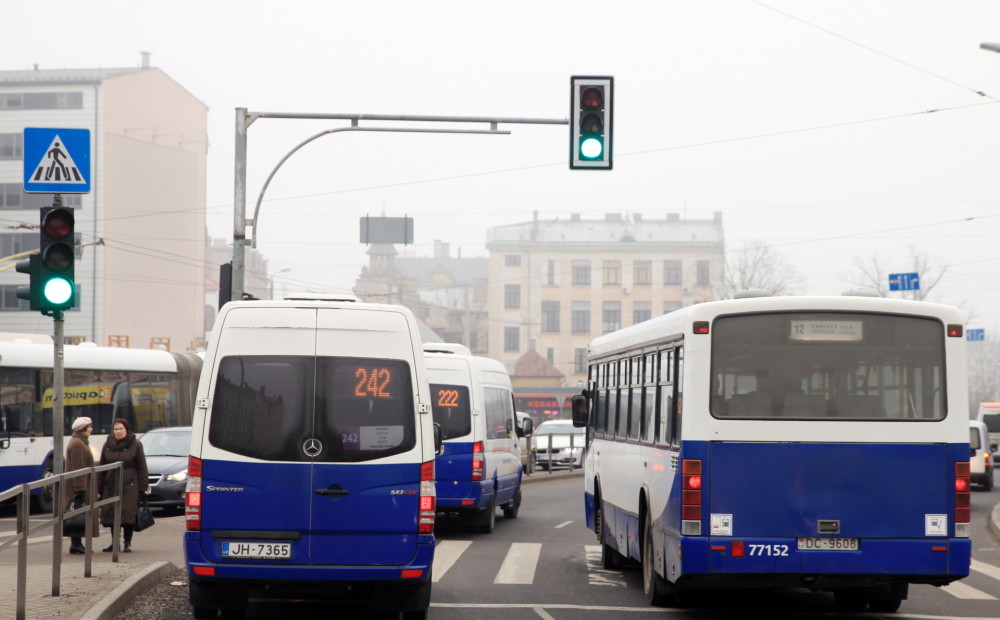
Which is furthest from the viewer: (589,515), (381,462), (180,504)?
(180,504)

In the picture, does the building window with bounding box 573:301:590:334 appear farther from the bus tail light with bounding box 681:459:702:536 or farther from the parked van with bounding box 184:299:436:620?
the parked van with bounding box 184:299:436:620

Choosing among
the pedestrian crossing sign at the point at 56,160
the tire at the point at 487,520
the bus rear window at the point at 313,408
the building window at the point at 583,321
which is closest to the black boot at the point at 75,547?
the pedestrian crossing sign at the point at 56,160

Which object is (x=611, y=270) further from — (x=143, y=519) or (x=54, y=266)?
(x=54, y=266)

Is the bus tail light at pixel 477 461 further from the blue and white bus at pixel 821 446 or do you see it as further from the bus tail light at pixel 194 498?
the bus tail light at pixel 194 498

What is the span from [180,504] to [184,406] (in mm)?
9993

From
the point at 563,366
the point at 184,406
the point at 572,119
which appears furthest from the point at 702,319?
the point at 563,366

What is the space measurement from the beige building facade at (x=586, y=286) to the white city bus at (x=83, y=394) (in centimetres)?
8153

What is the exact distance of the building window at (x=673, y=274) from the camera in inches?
4513

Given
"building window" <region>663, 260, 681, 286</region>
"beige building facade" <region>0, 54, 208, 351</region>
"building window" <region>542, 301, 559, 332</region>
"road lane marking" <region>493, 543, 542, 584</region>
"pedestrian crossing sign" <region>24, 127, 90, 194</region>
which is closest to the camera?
"pedestrian crossing sign" <region>24, 127, 90, 194</region>

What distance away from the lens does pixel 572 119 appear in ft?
52.7

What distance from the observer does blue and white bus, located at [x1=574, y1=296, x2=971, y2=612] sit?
1020 cm

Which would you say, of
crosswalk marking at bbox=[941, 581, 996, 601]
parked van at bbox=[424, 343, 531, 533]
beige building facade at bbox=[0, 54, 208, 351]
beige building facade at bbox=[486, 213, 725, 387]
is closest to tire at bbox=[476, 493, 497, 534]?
parked van at bbox=[424, 343, 531, 533]

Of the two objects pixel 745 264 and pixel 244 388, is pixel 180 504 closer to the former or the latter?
pixel 244 388

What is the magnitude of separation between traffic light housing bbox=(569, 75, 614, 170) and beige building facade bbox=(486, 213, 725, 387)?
98.1m
